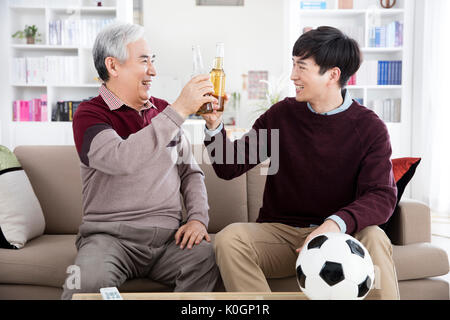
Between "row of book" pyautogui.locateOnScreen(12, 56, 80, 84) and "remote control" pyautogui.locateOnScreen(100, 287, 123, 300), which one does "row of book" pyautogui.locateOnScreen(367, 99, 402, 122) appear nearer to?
"row of book" pyautogui.locateOnScreen(12, 56, 80, 84)

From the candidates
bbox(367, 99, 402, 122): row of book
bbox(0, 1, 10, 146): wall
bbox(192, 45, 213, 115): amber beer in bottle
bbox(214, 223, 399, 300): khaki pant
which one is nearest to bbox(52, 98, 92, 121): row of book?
bbox(0, 1, 10, 146): wall

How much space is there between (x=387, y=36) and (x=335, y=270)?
4.62m

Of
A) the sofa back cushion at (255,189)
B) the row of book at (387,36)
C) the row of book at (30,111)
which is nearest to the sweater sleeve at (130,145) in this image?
the sofa back cushion at (255,189)

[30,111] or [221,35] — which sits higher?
[221,35]

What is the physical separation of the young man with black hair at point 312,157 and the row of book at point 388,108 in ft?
11.7

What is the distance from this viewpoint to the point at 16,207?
Result: 1.99 m

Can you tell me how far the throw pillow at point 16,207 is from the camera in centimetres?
193

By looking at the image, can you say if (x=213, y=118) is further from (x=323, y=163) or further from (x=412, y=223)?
(x=412, y=223)

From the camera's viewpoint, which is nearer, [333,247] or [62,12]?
[333,247]

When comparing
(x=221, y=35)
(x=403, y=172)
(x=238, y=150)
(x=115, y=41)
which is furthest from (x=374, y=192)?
(x=221, y=35)
